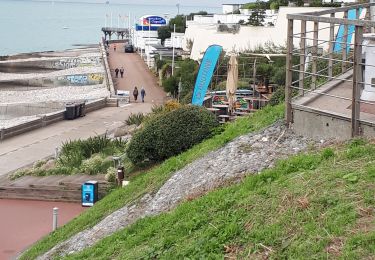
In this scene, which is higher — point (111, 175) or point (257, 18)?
point (257, 18)

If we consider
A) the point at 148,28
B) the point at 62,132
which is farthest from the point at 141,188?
the point at 148,28

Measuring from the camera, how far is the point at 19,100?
49625 millimetres

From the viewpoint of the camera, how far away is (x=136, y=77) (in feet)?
178

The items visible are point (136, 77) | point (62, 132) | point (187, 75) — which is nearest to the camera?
point (62, 132)

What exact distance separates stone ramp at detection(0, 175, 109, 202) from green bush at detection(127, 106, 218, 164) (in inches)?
100

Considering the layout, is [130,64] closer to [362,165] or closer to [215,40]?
[215,40]

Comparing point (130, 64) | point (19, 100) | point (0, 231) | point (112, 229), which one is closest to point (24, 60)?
point (130, 64)

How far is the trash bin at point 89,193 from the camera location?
1420 cm

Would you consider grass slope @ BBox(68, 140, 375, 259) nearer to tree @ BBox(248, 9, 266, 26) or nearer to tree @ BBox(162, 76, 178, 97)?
tree @ BBox(162, 76, 178, 97)

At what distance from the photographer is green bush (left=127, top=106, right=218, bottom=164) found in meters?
12.5

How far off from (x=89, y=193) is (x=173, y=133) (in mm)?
2912

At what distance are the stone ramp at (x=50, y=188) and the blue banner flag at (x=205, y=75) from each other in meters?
4.07

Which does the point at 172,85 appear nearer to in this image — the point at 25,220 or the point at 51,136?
the point at 51,136

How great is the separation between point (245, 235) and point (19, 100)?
46303 mm
